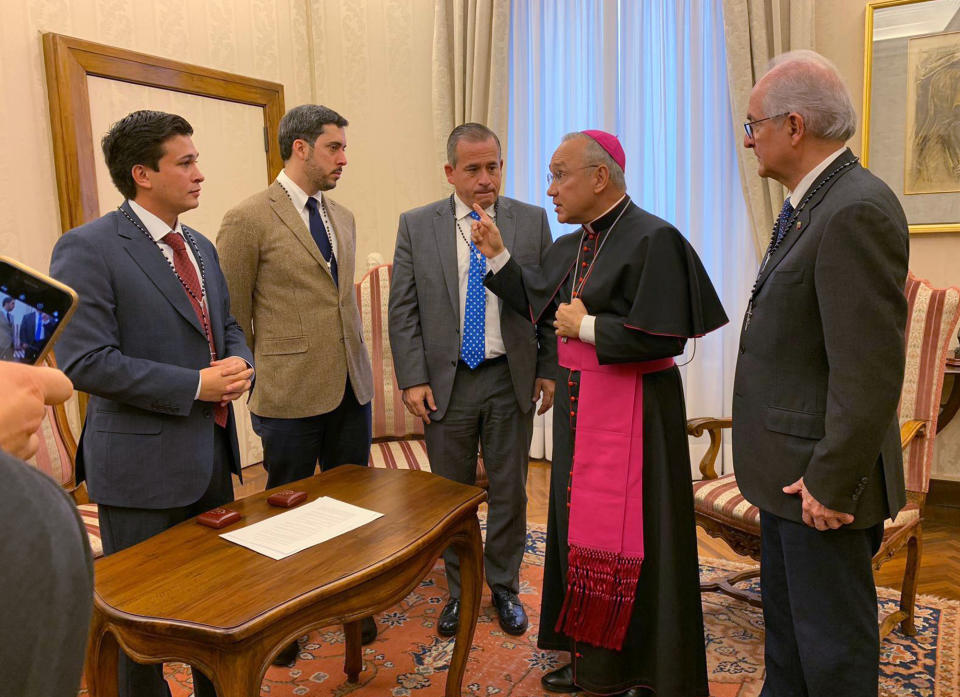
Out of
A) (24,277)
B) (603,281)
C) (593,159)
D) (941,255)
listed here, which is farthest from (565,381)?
(941,255)

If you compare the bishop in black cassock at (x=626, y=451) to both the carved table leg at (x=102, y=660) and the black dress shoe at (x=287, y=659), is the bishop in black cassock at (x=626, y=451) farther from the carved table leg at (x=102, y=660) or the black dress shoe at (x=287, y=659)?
the carved table leg at (x=102, y=660)

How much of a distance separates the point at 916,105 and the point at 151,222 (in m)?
3.78

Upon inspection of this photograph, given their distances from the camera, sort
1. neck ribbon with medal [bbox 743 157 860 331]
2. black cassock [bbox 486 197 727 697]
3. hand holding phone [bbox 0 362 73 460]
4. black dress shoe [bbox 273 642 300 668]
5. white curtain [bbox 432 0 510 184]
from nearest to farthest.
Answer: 1. hand holding phone [bbox 0 362 73 460]
2. neck ribbon with medal [bbox 743 157 860 331]
3. black cassock [bbox 486 197 727 697]
4. black dress shoe [bbox 273 642 300 668]
5. white curtain [bbox 432 0 510 184]

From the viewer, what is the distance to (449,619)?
2787 mm

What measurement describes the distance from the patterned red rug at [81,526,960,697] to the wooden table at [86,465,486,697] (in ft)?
2.36

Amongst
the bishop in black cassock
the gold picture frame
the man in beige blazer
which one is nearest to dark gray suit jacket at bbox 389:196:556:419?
the man in beige blazer

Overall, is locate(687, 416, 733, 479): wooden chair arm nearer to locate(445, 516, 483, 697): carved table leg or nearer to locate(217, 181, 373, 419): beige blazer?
locate(445, 516, 483, 697): carved table leg

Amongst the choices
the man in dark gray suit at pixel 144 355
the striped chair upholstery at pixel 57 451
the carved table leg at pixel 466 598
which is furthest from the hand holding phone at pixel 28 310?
the striped chair upholstery at pixel 57 451

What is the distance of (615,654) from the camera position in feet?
7.36

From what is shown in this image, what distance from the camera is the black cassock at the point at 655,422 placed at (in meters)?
2.14

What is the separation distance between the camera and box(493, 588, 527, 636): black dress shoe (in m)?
2.76

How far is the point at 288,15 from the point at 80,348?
4.11m

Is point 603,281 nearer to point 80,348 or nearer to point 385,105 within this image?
point 80,348

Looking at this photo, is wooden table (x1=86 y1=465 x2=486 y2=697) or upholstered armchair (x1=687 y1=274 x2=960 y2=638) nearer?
wooden table (x1=86 y1=465 x2=486 y2=697)
